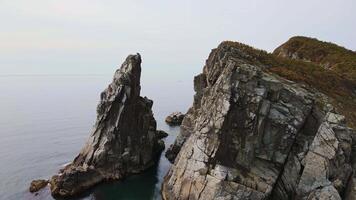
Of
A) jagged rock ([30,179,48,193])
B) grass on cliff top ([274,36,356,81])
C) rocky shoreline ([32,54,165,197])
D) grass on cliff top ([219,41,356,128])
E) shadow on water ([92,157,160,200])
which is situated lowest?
jagged rock ([30,179,48,193])

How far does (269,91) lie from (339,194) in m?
15.8

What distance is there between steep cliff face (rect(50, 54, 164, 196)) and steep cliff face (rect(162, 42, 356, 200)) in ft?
50.5

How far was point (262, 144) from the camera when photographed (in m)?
47.4

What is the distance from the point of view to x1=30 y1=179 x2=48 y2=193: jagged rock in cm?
5649

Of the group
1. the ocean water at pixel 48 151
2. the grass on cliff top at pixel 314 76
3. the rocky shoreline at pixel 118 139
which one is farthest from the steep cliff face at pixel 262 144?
the rocky shoreline at pixel 118 139

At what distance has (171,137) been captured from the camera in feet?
318

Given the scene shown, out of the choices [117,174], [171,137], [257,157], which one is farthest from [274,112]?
[171,137]

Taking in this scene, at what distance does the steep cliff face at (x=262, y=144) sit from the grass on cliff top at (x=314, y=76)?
11.0 feet

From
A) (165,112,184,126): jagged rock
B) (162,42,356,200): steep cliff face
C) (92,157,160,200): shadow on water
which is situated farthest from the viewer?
(165,112,184,126): jagged rock

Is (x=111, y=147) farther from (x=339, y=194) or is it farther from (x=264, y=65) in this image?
(x=339, y=194)

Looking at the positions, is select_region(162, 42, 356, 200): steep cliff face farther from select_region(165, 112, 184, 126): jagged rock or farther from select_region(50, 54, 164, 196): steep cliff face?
select_region(165, 112, 184, 126): jagged rock

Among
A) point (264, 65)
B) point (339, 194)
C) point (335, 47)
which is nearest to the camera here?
point (339, 194)

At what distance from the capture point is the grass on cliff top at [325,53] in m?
69.3

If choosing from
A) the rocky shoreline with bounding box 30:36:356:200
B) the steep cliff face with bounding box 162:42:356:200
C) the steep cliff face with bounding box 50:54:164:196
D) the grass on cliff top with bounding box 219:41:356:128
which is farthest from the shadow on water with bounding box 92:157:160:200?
the grass on cliff top with bounding box 219:41:356:128
